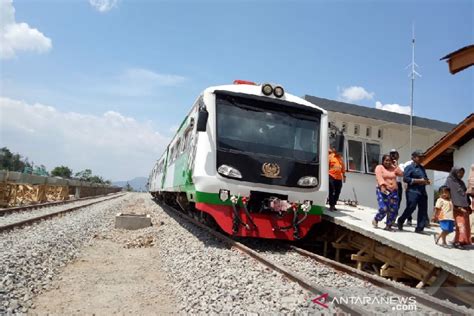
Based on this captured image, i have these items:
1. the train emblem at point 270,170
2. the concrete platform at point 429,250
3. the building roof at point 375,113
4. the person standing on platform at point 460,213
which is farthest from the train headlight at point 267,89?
the building roof at point 375,113

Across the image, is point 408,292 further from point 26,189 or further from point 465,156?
point 26,189

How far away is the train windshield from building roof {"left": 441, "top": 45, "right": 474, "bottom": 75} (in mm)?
2795

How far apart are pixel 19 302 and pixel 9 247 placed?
3227 millimetres

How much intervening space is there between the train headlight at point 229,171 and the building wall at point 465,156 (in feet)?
22.2

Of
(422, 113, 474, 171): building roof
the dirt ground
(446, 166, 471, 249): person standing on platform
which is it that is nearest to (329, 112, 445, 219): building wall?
(422, 113, 474, 171): building roof

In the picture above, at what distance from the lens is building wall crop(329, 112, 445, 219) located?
15.4 m

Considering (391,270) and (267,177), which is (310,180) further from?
(391,270)

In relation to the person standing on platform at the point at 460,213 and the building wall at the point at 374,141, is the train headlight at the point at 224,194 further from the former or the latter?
the building wall at the point at 374,141

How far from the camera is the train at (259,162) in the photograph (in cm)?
712

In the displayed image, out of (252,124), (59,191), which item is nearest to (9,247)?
(252,124)

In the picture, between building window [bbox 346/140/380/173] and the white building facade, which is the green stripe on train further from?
building window [bbox 346/140/380/173]

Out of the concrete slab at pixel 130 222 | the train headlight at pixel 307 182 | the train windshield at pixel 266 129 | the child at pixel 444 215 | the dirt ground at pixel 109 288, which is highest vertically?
the train windshield at pixel 266 129

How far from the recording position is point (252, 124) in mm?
7582

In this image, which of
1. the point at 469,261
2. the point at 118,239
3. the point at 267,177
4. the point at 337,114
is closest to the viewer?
the point at 469,261
